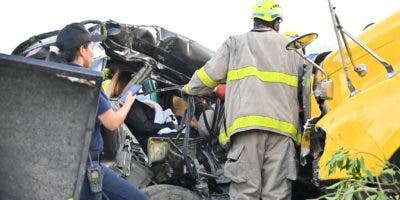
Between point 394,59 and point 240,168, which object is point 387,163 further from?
point 240,168

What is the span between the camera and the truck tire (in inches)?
195

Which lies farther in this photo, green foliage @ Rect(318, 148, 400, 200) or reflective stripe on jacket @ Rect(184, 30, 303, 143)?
reflective stripe on jacket @ Rect(184, 30, 303, 143)

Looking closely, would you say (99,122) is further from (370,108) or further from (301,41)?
(370,108)

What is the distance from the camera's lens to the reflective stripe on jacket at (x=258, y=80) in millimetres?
4438

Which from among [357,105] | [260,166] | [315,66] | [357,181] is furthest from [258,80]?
[357,181]

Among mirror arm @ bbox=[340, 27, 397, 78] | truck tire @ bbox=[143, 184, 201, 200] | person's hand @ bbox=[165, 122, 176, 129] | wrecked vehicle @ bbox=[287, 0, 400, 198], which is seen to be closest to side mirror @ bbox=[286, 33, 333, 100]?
wrecked vehicle @ bbox=[287, 0, 400, 198]

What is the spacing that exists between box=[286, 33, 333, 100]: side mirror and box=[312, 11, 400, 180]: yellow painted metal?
5 cm

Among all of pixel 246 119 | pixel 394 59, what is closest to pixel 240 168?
pixel 246 119

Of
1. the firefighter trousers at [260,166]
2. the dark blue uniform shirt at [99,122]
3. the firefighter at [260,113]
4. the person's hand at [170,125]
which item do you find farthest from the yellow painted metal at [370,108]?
the person's hand at [170,125]

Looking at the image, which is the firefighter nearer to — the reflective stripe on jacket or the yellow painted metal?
the reflective stripe on jacket

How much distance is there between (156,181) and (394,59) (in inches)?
97.9

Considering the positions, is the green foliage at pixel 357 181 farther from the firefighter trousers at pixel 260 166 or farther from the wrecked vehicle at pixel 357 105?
the firefighter trousers at pixel 260 166

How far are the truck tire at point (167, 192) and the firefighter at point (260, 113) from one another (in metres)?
0.65

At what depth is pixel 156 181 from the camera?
17.7 feet
